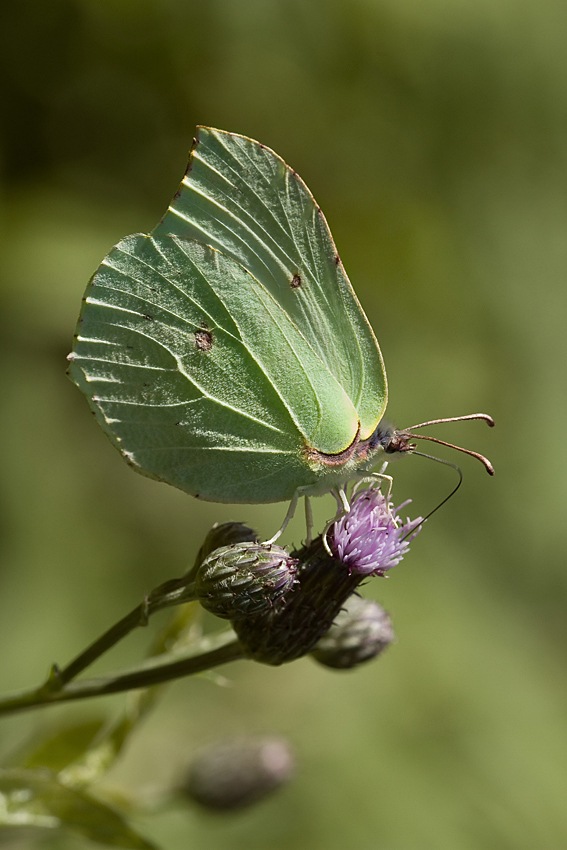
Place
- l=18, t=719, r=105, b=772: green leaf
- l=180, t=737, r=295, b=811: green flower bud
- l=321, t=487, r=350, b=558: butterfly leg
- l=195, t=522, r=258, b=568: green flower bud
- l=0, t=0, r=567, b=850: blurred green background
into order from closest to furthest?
l=195, t=522, r=258, b=568: green flower bud, l=321, t=487, r=350, b=558: butterfly leg, l=18, t=719, r=105, b=772: green leaf, l=180, t=737, r=295, b=811: green flower bud, l=0, t=0, r=567, b=850: blurred green background

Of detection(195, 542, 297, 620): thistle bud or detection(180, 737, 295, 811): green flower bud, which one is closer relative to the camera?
detection(195, 542, 297, 620): thistle bud

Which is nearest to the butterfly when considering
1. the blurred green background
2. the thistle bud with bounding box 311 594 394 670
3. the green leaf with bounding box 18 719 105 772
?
the thistle bud with bounding box 311 594 394 670

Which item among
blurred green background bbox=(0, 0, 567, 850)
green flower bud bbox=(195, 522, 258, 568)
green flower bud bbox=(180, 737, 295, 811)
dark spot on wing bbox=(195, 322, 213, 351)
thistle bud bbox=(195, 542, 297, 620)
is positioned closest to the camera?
thistle bud bbox=(195, 542, 297, 620)

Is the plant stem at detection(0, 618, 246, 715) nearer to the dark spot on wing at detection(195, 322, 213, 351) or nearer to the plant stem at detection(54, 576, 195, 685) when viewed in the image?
the plant stem at detection(54, 576, 195, 685)

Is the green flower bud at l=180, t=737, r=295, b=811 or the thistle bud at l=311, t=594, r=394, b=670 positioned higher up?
the thistle bud at l=311, t=594, r=394, b=670

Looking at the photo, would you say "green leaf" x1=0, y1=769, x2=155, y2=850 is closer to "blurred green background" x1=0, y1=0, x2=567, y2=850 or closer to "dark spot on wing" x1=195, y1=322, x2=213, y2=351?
"blurred green background" x1=0, y1=0, x2=567, y2=850

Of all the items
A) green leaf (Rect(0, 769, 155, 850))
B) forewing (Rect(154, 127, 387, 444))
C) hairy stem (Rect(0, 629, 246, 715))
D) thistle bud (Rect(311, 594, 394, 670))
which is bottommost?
green leaf (Rect(0, 769, 155, 850))

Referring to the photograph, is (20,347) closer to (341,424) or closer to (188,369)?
(188,369)

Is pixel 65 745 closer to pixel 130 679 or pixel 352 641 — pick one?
pixel 130 679
